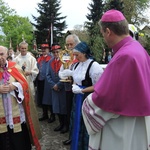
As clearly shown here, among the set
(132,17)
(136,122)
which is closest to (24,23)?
(132,17)

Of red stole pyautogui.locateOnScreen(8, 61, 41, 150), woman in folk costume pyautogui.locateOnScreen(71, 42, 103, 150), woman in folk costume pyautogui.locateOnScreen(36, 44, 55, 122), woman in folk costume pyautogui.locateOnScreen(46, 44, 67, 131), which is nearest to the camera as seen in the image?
woman in folk costume pyautogui.locateOnScreen(71, 42, 103, 150)

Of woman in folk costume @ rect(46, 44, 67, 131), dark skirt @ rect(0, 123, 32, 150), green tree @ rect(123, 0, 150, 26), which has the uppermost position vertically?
green tree @ rect(123, 0, 150, 26)

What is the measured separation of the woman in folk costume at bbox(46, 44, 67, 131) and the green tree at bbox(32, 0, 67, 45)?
37848 millimetres

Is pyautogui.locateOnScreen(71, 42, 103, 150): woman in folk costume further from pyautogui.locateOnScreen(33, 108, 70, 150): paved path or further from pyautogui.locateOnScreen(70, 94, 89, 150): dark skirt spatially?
pyautogui.locateOnScreen(33, 108, 70, 150): paved path

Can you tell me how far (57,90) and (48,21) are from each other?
131 feet

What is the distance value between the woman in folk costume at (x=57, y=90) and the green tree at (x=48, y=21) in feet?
124

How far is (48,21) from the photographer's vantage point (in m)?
43.8

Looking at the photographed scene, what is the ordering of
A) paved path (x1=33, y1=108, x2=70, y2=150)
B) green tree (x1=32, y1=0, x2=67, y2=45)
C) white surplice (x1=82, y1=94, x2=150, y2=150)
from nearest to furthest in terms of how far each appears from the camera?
1. white surplice (x1=82, y1=94, x2=150, y2=150)
2. paved path (x1=33, y1=108, x2=70, y2=150)
3. green tree (x1=32, y1=0, x2=67, y2=45)

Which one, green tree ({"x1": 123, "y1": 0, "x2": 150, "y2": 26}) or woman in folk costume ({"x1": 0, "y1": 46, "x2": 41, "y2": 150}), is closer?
woman in folk costume ({"x1": 0, "y1": 46, "x2": 41, "y2": 150})

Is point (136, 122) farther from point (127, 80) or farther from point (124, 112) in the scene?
point (127, 80)

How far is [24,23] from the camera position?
60250mm

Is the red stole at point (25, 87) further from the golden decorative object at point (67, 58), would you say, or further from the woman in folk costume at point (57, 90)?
the woman in folk costume at point (57, 90)

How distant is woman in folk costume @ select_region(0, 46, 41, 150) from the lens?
11.6ft

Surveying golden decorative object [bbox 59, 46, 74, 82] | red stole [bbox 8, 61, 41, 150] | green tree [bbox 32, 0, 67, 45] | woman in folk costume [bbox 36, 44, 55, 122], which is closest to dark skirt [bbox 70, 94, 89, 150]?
red stole [bbox 8, 61, 41, 150]
